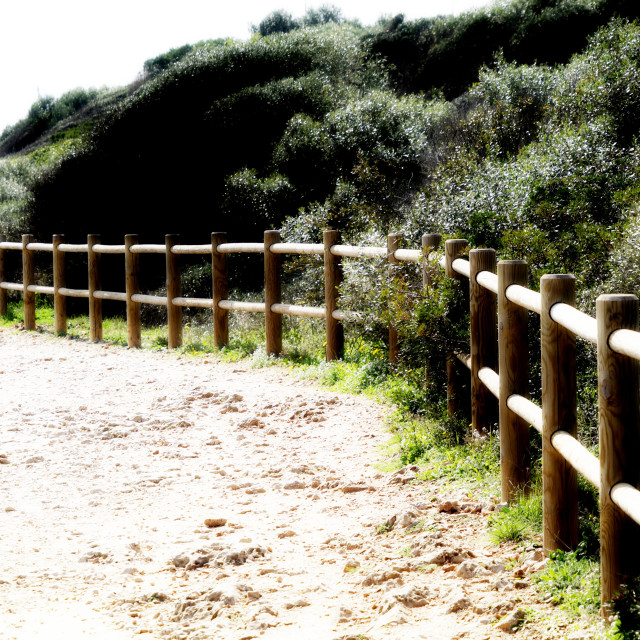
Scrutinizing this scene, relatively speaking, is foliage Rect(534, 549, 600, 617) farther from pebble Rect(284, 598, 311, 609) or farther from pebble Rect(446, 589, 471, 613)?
pebble Rect(284, 598, 311, 609)

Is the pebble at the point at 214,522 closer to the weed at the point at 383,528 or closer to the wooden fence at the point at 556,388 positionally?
the weed at the point at 383,528

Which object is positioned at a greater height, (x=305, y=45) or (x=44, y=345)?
(x=305, y=45)

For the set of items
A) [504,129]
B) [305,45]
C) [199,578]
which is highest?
[305,45]

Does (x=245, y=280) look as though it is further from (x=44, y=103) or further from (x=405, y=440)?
(x=44, y=103)

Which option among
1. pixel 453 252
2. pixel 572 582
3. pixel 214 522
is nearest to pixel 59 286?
pixel 453 252

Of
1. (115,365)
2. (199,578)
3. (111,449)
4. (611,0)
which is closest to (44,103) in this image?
(611,0)

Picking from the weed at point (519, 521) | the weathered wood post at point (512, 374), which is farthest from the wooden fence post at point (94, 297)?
the weed at point (519, 521)

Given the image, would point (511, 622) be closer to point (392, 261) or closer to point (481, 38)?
point (392, 261)

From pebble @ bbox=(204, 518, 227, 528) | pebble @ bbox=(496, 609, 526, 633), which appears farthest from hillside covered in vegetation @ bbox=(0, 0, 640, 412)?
Result: pebble @ bbox=(496, 609, 526, 633)

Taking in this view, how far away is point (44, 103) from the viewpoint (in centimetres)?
4178

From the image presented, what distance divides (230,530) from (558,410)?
201cm

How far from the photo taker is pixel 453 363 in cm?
624

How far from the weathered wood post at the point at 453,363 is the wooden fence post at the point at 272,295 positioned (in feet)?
14.7

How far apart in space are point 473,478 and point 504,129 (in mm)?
10329
